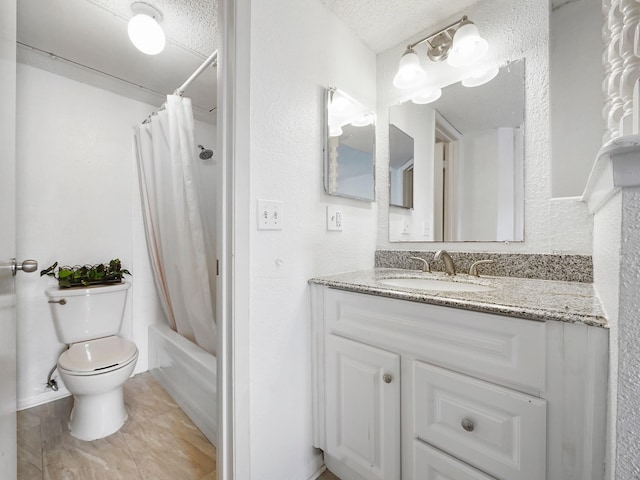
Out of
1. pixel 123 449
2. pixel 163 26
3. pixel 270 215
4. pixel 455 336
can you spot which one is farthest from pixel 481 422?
pixel 163 26

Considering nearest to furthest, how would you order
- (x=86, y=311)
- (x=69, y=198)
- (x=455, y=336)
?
(x=455, y=336) → (x=86, y=311) → (x=69, y=198)

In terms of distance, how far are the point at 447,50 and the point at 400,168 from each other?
1.94 ft

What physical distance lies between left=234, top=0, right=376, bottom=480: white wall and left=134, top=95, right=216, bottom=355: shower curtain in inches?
29.0

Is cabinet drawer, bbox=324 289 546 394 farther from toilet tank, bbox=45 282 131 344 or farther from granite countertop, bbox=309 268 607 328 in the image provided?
toilet tank, bbox=45 282 131 344

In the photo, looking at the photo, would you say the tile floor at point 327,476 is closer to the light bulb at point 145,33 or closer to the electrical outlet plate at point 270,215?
the electrical outlet plate at point 270,215

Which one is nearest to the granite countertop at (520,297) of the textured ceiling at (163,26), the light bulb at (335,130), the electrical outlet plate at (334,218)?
the electrical outlet plate at (334,218)

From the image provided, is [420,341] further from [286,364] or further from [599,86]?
[599,86]

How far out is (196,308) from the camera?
170 cm

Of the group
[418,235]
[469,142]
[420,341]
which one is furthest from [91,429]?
[469,142]

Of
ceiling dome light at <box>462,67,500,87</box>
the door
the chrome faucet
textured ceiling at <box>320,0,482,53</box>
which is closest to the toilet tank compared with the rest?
the door

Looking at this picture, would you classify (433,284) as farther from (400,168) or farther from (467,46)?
(467,46)

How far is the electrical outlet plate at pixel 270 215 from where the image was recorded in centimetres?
99

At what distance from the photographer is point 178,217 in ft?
5.58

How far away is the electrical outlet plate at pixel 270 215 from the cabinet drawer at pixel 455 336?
0.37 m
